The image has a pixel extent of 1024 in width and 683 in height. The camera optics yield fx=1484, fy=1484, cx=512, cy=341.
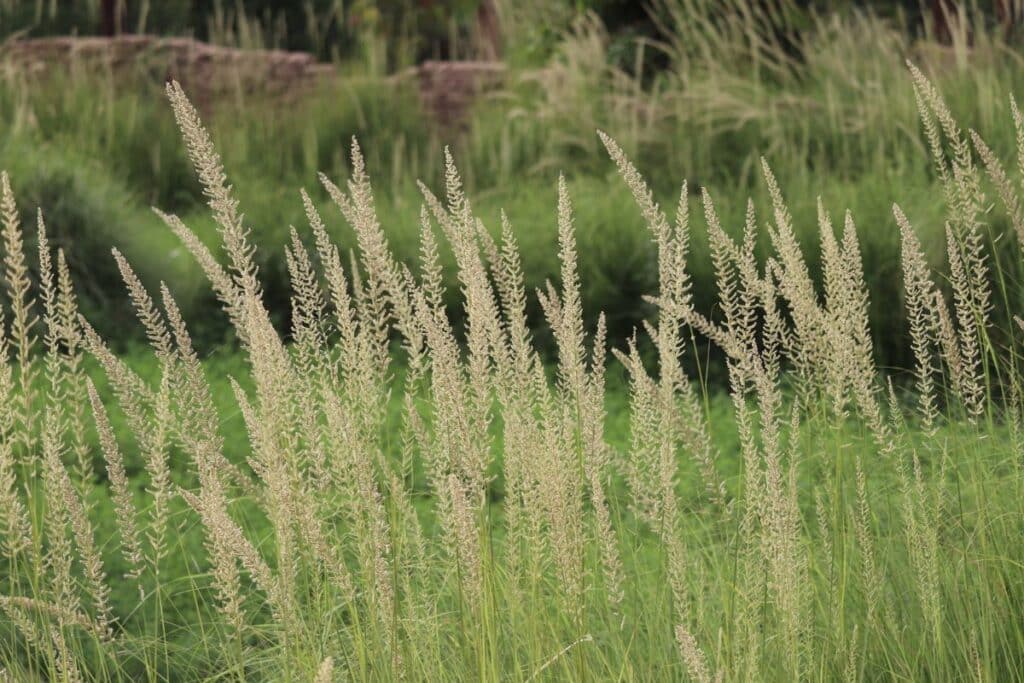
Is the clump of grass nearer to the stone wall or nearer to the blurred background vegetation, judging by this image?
the blurred background vegetation

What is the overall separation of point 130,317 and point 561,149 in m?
3.07

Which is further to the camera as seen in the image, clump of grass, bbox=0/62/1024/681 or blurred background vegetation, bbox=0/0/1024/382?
blurred background vegetation, bbox=0/0/1024/382

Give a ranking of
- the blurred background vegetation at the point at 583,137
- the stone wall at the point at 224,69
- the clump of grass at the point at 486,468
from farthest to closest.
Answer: the stone wall at the point at 224,69 → the blurred background vegetation at the point at 583,137 → the clump of grass at the point at 486,468

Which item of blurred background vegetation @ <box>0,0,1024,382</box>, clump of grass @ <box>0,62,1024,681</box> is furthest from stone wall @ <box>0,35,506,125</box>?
clump of grass @ <box>0,62,1024,681</box>

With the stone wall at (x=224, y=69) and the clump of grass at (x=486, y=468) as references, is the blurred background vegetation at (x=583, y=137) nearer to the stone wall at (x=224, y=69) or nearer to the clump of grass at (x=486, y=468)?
the stone wall at (x=224, y=69)

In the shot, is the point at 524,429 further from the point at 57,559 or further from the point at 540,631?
the point at 57,559

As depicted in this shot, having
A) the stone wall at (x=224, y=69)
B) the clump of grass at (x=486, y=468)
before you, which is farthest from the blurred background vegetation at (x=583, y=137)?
the clump of grass at (x=486, y=468)

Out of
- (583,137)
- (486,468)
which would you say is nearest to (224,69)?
(583,137)

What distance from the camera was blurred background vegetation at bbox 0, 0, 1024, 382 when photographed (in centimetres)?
715

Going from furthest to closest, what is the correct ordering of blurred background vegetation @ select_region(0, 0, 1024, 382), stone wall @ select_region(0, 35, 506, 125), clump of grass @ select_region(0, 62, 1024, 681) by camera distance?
stone wall @ select_region(0, 35, 506, 125)
blurred background vegetation @ select_region(0, 0, 1024, 382)
clump of grass @ select_region(0, 62, 1024, 681)

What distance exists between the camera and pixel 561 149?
9.16 metres

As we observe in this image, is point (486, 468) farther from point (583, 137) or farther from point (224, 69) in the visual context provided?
point (224, 69)

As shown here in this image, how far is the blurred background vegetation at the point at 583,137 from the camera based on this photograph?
7.15 m

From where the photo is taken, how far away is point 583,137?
8945 mm
